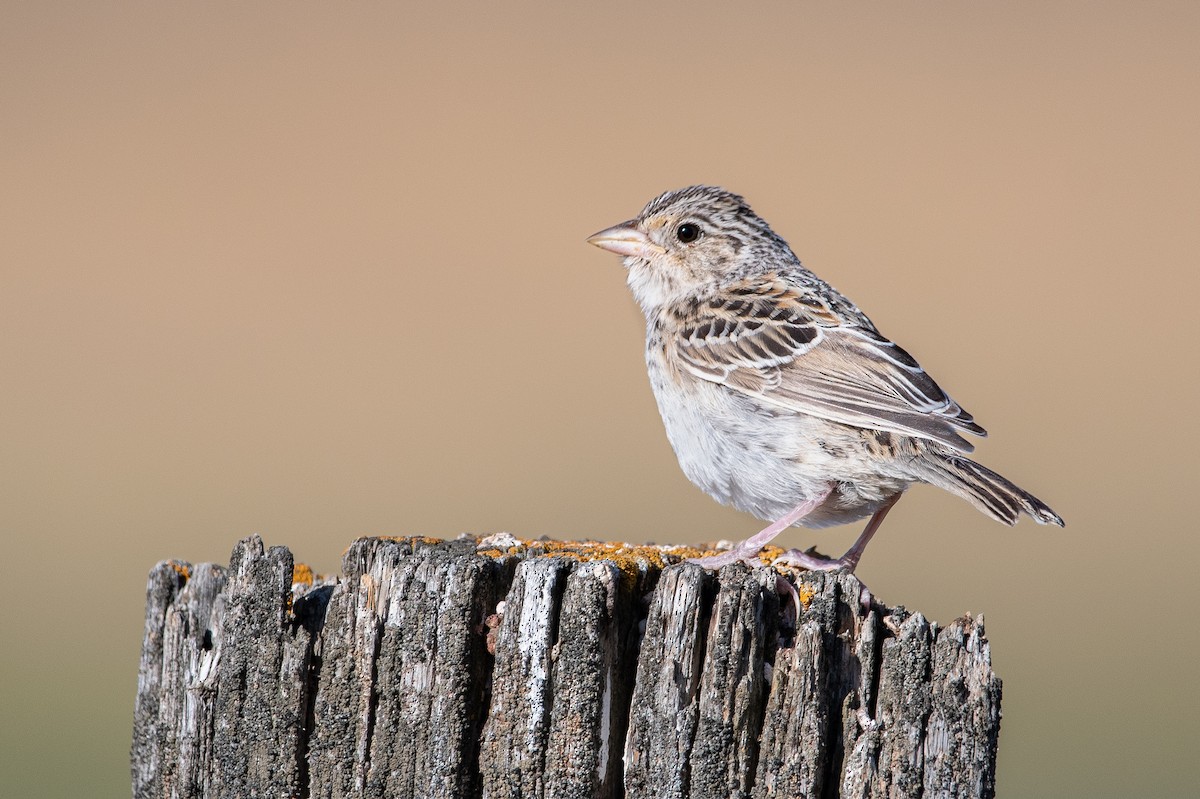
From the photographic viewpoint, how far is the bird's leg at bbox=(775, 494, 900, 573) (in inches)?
175

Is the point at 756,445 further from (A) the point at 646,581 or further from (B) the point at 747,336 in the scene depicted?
(A) the point at 646,581

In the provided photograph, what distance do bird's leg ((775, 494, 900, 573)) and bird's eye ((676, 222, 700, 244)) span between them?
1.78 metres

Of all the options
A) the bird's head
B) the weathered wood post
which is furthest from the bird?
the weathered wood post

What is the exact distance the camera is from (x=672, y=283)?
259 inches

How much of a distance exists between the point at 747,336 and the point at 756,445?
0.61 meters

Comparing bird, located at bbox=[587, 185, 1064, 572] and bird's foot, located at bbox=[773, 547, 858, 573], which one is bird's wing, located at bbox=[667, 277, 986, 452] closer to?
bird, located at bbox=[587, 185, 1064, 572]

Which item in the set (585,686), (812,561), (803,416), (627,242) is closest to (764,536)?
(812,561)

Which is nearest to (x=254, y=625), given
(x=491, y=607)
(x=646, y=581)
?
(x=491, y=607)

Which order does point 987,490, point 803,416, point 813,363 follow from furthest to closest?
point 813,363, point 803,416, point 987,490

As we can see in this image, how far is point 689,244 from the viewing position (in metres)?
6.61

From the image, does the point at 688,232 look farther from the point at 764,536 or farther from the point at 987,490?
the point at 987,490

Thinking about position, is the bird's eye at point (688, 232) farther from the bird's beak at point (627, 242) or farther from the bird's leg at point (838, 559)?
the bird's leg at point (838, 559)

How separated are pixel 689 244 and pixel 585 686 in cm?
359

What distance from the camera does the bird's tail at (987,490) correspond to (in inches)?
182
